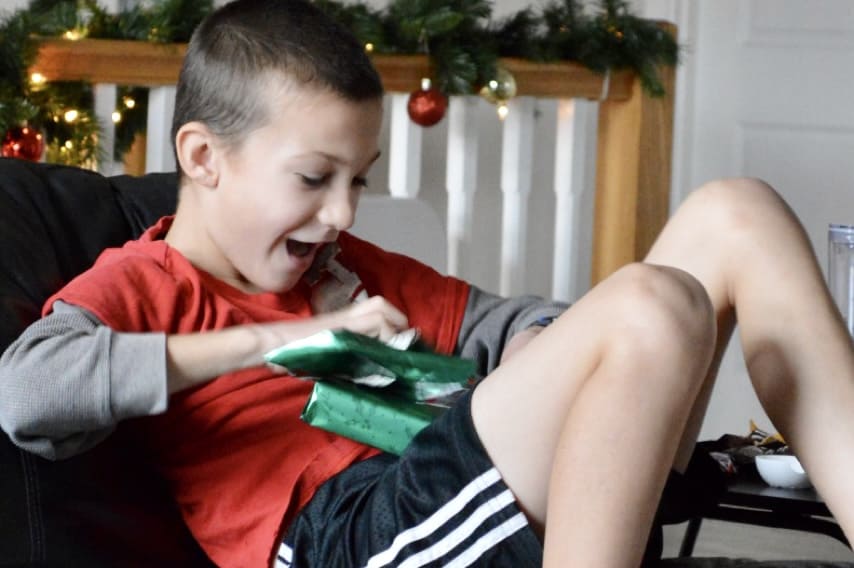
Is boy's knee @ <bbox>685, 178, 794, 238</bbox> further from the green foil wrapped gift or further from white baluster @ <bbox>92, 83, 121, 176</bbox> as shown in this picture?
white baluster @ <bbox>92, 83, 121, 176</bbox>

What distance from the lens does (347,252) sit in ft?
6.09

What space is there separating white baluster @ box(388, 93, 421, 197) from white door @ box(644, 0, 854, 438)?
104cm

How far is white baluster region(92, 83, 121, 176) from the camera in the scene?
2.61 metres

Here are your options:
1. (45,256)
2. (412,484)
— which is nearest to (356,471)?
(412,484)

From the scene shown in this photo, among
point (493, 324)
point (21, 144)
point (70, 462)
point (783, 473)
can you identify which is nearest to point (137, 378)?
point (70, 462)

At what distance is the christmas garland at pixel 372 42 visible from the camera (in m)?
2.42

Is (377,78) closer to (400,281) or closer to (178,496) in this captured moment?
(400,281)

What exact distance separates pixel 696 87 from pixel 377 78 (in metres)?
2.46

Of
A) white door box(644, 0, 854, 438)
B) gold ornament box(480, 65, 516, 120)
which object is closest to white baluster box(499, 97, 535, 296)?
gold ornament box(480, 65, 516, 120)

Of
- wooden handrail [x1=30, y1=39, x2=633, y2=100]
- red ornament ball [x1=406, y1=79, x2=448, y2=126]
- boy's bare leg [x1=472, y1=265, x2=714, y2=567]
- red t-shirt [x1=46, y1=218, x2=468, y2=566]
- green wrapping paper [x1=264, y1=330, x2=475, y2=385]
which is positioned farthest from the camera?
red ornament ball [x1=406, y1=79, x2=448, y2=126]

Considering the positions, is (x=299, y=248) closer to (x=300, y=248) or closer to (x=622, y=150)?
(x=300, y=248)

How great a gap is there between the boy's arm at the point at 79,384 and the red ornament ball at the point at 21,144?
3.33ft

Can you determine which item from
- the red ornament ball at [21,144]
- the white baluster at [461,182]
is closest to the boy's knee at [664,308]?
the red ornament ball at [21,144]

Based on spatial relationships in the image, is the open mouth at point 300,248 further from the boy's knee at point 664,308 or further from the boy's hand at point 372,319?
the boy's knee at point 664,308
